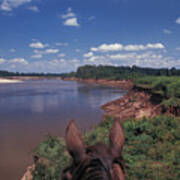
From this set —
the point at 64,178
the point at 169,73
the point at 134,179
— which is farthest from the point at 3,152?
the point at 169,73

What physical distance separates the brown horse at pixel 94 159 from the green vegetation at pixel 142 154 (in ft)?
6.29

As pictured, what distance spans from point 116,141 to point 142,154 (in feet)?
13.2

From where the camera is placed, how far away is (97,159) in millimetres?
946

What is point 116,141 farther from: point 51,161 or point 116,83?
point 116,83

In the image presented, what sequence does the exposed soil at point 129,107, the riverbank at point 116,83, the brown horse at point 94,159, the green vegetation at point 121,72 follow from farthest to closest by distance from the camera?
the green vegetation at point 121,72, the riverbank at point 116,83, the exposed soil at point 129,107, the brown horse at point 94,159

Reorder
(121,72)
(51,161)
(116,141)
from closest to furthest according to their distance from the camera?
1. (116,141)
2. (51,161)
3. (121,72)

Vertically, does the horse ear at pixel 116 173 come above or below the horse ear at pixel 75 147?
below

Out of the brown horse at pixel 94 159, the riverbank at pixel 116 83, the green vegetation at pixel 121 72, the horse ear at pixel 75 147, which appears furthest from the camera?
the green vegetation at pixel 121 72

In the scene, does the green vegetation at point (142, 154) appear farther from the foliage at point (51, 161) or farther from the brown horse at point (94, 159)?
the brown horse at point (94, 159)

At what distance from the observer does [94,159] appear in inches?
37.3

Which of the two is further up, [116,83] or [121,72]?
[121,72]

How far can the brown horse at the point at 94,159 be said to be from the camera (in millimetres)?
915

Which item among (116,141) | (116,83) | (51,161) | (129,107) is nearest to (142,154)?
(51,161)

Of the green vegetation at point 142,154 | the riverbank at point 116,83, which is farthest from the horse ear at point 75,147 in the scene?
the riverbank at point 116,83
